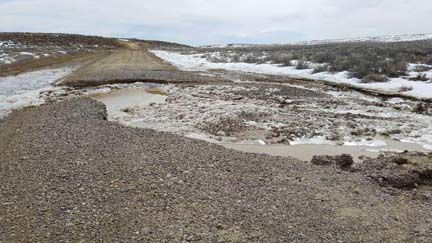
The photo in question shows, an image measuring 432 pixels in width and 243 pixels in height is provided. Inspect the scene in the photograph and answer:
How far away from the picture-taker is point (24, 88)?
2142 centimetres

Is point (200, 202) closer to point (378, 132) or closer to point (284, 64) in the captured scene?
point (378, 132)

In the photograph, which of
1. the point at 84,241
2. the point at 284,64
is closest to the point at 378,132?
the point at 84,241

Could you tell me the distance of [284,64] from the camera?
3244 cm

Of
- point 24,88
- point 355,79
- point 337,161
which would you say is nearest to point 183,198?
point 337,161

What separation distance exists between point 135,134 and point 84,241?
18.7 ft

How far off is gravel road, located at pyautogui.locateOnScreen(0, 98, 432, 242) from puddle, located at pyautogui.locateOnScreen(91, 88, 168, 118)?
6249mm

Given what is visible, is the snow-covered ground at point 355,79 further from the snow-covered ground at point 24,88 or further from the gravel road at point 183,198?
the snow-covered ground at point 24,88

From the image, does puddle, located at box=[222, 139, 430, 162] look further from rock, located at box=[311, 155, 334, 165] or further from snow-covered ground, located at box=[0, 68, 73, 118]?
snow-covered ground, located at box=[0, 68, 73, 118]

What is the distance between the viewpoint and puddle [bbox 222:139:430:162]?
35.6 ft

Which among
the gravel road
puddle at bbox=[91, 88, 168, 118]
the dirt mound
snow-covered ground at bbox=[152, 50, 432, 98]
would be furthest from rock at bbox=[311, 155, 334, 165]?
snow-covered ground at bbox=[152, 50, 432, 98]

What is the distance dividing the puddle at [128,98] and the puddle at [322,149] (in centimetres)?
584

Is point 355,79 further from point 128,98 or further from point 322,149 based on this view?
point 322,149

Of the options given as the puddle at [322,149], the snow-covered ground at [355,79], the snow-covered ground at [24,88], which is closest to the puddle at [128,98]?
the snow-covered ground at [24,88]

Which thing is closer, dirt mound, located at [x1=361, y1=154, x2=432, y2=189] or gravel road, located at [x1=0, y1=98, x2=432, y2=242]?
gravel road, located at [x1=0, y1=98, x2=432, y2=242]
